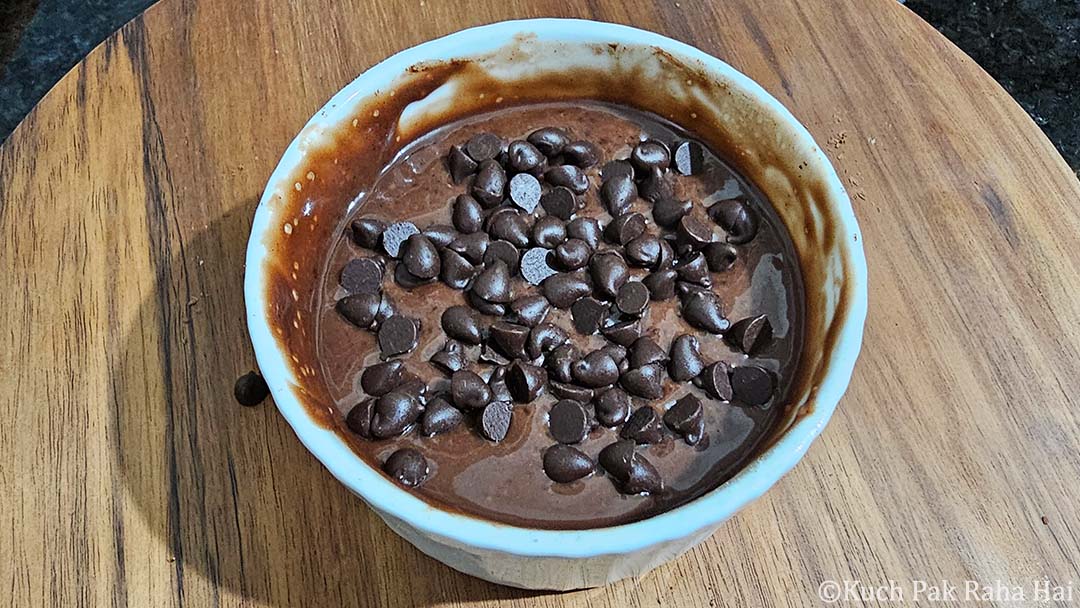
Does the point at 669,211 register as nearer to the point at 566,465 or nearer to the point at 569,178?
the point at 569,178

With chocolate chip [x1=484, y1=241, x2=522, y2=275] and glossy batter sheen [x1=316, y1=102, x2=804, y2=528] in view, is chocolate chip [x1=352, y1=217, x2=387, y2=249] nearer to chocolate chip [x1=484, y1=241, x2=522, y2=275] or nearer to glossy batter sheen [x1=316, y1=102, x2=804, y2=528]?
glossy batter sheen [x1=316, y1=102, x2=804, y2=528]

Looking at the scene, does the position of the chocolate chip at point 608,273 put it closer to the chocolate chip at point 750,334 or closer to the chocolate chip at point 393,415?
the chocolate chip at point 750,334

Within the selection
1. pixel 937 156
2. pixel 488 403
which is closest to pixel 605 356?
pixel 488 403

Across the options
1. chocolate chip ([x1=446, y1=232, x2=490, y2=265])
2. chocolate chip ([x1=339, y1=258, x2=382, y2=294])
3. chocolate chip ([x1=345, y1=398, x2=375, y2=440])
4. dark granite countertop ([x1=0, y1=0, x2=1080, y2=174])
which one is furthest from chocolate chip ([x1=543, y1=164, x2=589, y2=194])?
dark granite countertop ([x1=0, y1=0, x2=1080, y2=174])

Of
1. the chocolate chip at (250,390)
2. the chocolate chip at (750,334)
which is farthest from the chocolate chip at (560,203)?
the chocolate chip at (250,390)

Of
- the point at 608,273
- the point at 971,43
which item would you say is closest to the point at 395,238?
the point at 608,273

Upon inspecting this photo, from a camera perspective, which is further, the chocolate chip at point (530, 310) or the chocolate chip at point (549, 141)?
the chocolate chip at point (549, 141)
